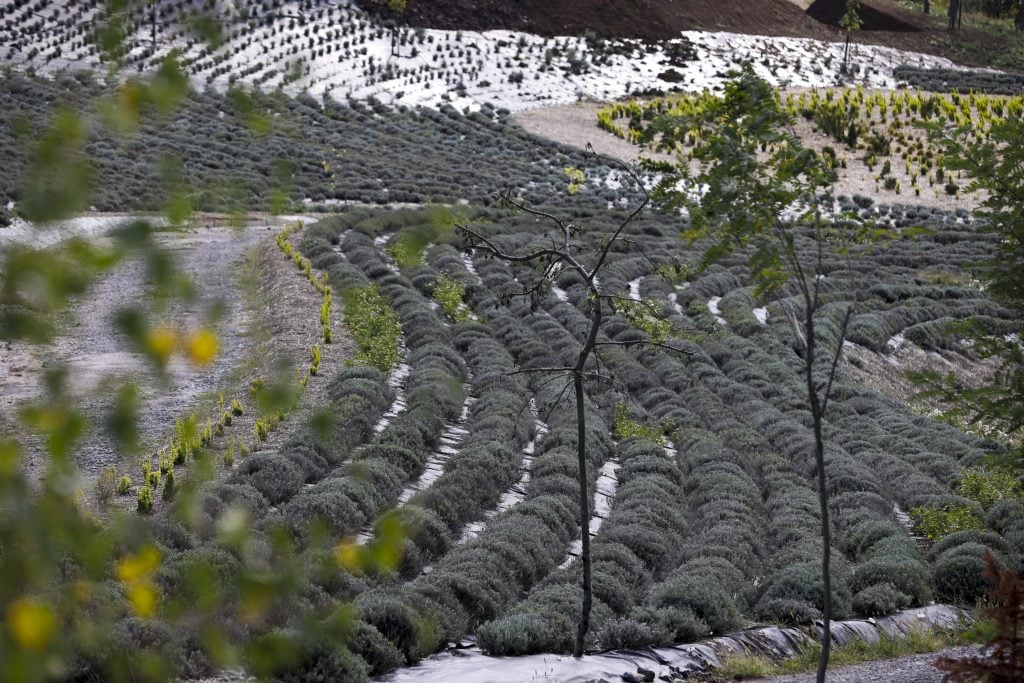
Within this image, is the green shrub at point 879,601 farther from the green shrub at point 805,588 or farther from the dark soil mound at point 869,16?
the dark soil mound at point 869,16

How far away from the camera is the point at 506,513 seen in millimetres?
11555

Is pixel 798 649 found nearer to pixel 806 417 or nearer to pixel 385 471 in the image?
pixel 385 471

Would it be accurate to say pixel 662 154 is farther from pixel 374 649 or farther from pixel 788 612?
pixel 374 649

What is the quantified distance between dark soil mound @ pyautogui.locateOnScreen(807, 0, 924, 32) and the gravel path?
80150mm

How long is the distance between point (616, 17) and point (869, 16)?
24.8m

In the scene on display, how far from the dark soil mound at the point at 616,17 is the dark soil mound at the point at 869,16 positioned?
77.9 inches

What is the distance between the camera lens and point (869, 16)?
82.2 meters

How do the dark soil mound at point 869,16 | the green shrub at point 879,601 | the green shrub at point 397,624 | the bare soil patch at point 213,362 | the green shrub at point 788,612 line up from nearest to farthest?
the bare soil patch at point 213,362 < the green shrub at point 397,624 < the green shrub at point 788,612 < the green shrub at point 879,601 < the dark soil mound at point 869,16

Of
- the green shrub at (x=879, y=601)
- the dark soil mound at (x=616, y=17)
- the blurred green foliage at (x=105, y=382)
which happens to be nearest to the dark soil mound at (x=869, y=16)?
the dark soil mound at (x=616, y=17)

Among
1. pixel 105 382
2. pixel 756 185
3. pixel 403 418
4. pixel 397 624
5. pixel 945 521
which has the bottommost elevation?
pixel 945 521

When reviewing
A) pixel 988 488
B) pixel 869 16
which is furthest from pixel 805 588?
pixel 869 16

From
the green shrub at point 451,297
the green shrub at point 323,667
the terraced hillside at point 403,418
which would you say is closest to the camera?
the terraced hillside at point 403,418

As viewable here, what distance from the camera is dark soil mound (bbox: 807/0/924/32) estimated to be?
81188 millimetres

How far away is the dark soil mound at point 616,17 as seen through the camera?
215 feet
